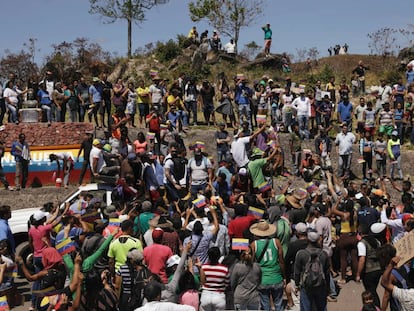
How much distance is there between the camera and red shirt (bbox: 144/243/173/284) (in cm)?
776

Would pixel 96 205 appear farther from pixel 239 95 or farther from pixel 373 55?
pixel 373 55

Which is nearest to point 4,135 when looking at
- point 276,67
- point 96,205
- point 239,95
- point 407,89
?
point 239,95

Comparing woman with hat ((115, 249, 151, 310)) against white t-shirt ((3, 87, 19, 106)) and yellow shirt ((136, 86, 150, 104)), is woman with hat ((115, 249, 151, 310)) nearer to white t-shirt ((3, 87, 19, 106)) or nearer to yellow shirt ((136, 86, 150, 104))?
yellow shirt ((136, 86, 150, 104))

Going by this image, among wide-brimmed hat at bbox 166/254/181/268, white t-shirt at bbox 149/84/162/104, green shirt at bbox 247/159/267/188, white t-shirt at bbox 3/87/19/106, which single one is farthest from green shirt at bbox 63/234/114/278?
white t-shirt at bbox 3/87/19/106

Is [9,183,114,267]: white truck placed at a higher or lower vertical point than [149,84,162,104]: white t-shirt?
lower

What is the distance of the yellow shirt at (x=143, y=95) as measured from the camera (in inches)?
750

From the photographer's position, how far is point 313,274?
7543 mm

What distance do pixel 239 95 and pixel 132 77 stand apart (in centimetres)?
1607

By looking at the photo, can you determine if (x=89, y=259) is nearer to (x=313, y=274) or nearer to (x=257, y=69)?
(x=313, y=274)

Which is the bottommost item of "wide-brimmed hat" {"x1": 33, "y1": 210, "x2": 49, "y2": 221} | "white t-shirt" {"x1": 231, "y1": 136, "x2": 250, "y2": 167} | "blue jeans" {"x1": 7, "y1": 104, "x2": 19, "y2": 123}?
"wide-brimmed hat" {"x1": 33, "y1": 210, "x2": 49, "y2": 221}

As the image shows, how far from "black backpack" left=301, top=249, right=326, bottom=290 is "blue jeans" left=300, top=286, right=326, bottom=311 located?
0.29ft

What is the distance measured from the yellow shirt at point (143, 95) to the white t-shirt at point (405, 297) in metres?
13.6

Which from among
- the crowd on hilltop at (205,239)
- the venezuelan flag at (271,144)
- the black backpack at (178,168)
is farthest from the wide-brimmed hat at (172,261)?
the venezuelan flag at (271,144)

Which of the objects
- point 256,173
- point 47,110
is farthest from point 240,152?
point 47,110
